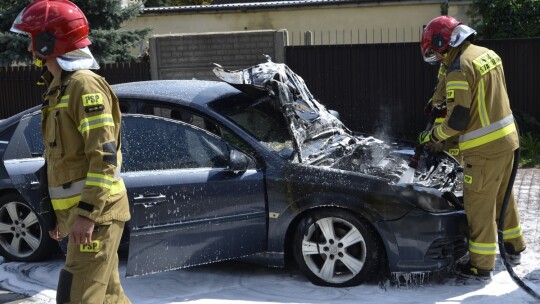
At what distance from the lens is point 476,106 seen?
5.59 meters

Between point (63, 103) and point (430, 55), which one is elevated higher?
point (430, 55)

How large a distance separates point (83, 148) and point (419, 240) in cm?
256

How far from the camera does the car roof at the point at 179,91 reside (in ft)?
19.3

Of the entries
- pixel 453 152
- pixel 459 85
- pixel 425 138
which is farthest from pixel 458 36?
pixel 453 152

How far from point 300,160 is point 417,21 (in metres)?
12.3

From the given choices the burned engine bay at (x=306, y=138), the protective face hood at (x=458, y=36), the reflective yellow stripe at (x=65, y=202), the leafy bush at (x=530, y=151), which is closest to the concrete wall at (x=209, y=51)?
the leafy bush at (x=530, y=151)

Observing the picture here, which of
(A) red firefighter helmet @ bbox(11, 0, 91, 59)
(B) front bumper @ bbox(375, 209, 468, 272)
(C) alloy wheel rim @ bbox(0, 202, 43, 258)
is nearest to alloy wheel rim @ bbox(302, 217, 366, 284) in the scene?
(B) front bumper @ bbox(375, 209, 468, 272)

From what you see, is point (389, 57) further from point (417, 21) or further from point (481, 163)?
point (481, 163)

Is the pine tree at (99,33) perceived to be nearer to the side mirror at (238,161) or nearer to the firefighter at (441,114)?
the firefighter at (441,114)

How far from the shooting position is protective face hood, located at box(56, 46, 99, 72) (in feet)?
12.5

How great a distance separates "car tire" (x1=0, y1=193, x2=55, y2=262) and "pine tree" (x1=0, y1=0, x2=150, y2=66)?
8811mm

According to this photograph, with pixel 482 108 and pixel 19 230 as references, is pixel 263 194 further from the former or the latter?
pixel 19 230

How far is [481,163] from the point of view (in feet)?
18.3

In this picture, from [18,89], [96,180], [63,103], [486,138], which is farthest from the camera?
[18,89]
